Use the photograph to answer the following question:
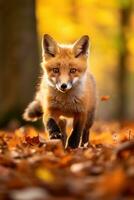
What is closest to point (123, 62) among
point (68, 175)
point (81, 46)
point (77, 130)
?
point (81, 46)

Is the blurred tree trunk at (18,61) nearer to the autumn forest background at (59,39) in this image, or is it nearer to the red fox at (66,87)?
the autumn forest background at (59,39)

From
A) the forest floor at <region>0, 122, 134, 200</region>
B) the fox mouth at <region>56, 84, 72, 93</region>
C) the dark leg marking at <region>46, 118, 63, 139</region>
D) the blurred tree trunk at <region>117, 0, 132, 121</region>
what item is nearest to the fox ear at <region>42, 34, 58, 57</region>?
the fox mouth at <region>56, 84, 72, 93</region>

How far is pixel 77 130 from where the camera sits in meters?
8.03

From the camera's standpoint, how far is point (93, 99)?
877cm

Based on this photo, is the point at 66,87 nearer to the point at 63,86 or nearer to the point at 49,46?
the point at 63,86

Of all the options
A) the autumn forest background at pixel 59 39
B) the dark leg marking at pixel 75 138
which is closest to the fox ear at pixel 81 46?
the dark leg marking at pixel 75 138

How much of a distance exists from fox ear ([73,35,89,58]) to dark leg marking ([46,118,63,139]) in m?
1.06

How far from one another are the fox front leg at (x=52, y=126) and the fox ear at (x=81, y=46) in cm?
95

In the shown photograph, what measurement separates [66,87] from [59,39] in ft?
79.0

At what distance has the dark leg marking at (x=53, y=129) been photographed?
25.5ft

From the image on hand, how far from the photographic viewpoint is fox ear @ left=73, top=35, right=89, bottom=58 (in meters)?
8.33

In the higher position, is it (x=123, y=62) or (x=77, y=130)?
(x=77, y=130)

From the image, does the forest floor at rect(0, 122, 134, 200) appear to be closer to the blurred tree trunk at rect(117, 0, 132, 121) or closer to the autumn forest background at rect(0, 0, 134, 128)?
the autumn forest background at rect(0, 0, 134, 128)

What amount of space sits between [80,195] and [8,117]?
10407 mm
